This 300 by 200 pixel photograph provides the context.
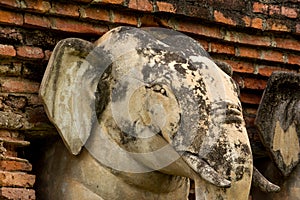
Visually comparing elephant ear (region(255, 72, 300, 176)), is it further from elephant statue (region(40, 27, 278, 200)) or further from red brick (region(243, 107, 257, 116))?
elephant statue (region(40, 27, 278, 200))

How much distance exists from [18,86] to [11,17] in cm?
34

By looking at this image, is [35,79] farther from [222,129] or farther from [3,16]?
[222,129]

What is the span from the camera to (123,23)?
7641mm

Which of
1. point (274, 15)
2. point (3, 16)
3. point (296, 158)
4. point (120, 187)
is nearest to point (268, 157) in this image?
point (296, 158)

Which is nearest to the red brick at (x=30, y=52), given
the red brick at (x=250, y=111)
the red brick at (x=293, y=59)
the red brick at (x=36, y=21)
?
the red brick at (x=36, y=21)

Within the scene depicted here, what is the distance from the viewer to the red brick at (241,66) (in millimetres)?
8141

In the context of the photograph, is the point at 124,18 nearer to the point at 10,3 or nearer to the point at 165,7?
the point at 165,7

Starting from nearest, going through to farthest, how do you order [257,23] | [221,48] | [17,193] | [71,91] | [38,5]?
1. [17,193]
2. [71,91]
3. [38,5]
4. [221,48]
5. [257,23]

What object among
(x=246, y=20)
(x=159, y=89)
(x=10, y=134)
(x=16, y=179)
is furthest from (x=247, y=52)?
(x=16, y=179)

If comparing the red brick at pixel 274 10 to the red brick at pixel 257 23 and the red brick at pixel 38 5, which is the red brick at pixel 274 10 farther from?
the red brick at pixel 38 5

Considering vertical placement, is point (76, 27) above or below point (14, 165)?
above

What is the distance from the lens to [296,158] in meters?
8.20

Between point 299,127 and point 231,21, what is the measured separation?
28.2 inches

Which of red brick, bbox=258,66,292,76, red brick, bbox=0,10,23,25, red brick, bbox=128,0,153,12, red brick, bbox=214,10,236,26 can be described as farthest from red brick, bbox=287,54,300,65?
red brick, bbox=0,10,23,25
